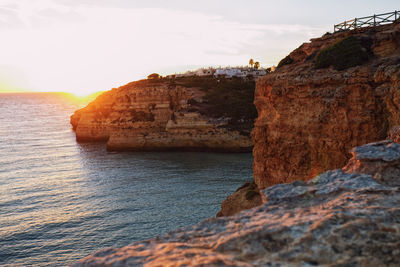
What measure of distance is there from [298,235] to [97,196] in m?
28.5

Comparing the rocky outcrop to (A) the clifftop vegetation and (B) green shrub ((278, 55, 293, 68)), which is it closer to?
(B) green shrub ((278, 55, 293, 68))

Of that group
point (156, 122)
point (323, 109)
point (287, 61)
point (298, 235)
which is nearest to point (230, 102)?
point (156, 122)

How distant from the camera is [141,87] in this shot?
64.8 m

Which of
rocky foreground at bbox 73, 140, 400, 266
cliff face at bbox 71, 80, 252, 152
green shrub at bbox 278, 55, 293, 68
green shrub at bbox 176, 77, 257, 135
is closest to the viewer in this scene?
rocky foreground at bbox 73, 140, 400, 266

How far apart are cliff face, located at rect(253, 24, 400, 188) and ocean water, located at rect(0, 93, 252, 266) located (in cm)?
815

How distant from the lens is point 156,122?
59.6 metres

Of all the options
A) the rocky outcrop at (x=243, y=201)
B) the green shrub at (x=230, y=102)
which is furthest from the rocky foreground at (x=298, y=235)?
the green shrub at (x=230, y=102)

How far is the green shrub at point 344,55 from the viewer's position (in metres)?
17.5

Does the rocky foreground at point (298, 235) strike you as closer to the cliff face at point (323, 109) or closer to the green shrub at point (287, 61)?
the cliff face at point (323, 109)

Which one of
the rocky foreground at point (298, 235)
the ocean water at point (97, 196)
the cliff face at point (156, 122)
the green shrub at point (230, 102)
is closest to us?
the rocky foreground at point (298, 235)

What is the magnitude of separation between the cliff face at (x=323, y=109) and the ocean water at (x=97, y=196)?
8154 millimetres

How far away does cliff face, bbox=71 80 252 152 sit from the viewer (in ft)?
177

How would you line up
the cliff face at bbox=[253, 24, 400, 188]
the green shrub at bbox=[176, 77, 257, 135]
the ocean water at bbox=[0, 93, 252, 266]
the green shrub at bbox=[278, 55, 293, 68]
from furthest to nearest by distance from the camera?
1. the green shrub at bbox=[176, 77, 257, 135]
2. the green shrub at bbox=[278, 55, 293, 68]
3. the ocean water at bbox=[0, 93, 252, 266]
4. the cliff face at bbox=[253, 24, 400, 188]

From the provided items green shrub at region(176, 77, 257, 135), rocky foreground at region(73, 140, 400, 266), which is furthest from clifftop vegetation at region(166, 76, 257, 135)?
rocky foreground at region(73, 140, 400, 266)
